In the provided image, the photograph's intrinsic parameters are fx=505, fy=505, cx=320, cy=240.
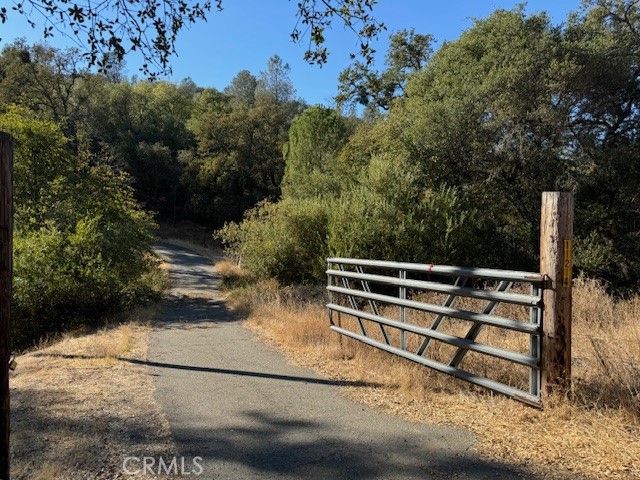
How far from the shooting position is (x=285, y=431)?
4293 mm

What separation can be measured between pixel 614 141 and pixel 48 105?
143 feet

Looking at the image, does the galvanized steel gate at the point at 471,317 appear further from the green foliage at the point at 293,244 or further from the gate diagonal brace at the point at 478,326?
the green foliage at the point at 293,244

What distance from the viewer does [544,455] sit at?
355 centimetres

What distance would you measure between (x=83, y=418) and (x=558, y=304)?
14.0 feet

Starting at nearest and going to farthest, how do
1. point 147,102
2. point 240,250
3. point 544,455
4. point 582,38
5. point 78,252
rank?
1. point 544,455
2. point 78,252
3. point 582,38
4. point 240,250
5. point 147,102

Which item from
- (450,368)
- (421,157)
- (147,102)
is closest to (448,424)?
(450,368)

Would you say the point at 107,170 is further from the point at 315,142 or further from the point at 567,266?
the point at 567,266

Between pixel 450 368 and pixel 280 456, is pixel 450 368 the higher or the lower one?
the higher one

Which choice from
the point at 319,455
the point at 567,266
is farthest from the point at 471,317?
the point at 319,455

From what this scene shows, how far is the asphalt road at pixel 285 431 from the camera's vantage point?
354 centimetres

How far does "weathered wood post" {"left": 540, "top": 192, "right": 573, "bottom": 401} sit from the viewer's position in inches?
159

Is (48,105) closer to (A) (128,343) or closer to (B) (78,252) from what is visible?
(B) (78,252)

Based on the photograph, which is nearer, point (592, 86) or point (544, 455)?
point (544, 455)

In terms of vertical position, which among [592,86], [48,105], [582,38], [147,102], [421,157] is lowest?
[421,157]
